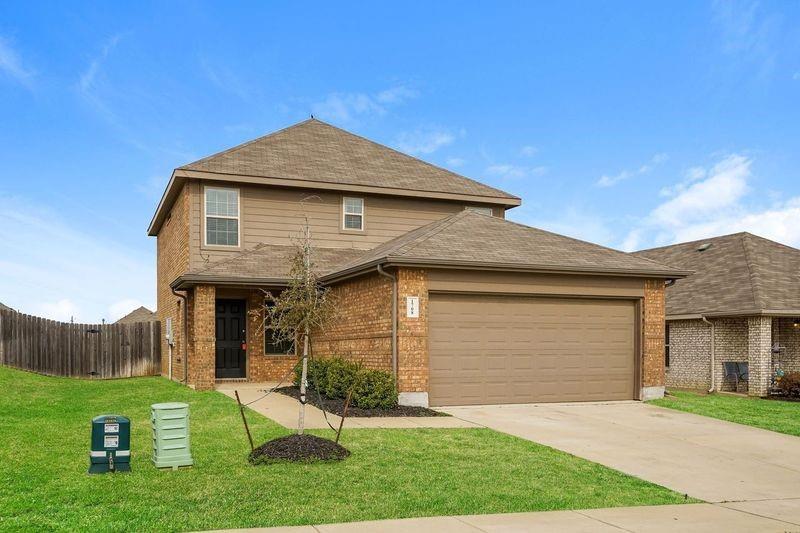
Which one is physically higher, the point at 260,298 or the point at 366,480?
the point at 260,298

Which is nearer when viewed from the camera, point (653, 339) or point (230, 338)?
point (653, 339)

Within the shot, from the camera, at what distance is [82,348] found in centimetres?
2622

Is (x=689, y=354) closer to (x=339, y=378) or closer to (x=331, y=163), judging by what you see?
(x=331, y=163)

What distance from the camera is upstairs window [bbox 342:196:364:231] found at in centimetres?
2325

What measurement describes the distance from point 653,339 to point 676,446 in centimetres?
596

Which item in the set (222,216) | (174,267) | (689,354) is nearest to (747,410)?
(689,354)

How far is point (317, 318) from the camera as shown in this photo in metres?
10.2

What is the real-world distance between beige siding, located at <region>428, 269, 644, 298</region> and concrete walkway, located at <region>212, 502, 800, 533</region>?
820 cm

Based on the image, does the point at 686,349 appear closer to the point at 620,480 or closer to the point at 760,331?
the point at 760,331

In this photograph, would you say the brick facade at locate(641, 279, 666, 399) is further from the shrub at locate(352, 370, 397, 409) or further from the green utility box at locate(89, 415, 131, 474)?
the green utility box at locate(89, 415, 131, 474)

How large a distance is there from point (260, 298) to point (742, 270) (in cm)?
1517

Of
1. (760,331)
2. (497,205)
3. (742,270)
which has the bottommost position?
(760,331)

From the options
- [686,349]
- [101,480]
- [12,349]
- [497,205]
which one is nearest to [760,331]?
[686,349]

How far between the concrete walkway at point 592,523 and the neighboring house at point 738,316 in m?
14.7
